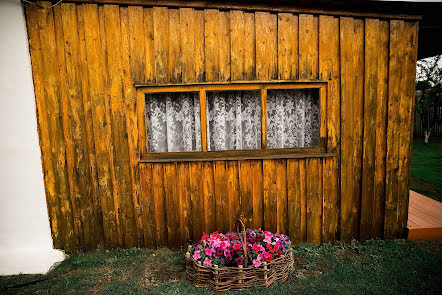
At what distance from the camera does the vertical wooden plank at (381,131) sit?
3342 mm

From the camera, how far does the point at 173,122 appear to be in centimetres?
345

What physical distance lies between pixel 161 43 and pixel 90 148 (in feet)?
5.42

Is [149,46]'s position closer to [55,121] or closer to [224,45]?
[224,45]

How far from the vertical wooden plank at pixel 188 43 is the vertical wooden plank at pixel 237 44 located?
0.49m

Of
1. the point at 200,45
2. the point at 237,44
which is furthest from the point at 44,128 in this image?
the point at 237,44

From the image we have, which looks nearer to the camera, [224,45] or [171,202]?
[224,45]

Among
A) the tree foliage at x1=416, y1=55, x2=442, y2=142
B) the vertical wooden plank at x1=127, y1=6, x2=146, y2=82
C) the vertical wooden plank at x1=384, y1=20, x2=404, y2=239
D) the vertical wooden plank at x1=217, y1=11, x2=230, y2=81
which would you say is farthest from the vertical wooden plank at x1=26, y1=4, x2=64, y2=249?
the tree foliage at x1=416, y1=55, x2=442, y2=142

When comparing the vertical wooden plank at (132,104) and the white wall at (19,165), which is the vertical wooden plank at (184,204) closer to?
the vertical wooden plank at (132,104)

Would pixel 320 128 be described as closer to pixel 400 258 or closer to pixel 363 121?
pixel 363 121

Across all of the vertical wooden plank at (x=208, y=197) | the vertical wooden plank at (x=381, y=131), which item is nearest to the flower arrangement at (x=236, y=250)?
the vertical wooden plank at (x=208, y=197)

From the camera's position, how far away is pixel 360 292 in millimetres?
2570

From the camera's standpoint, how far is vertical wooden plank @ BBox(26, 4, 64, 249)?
3.08 m

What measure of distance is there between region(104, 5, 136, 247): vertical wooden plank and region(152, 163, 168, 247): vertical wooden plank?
0.32 m

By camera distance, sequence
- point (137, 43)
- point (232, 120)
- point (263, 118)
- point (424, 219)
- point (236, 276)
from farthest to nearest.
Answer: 1. point (424, 219)
2. point (232, 120)
3. point (263, 118)
4. point (137, 43)
5. point (236, 276)
